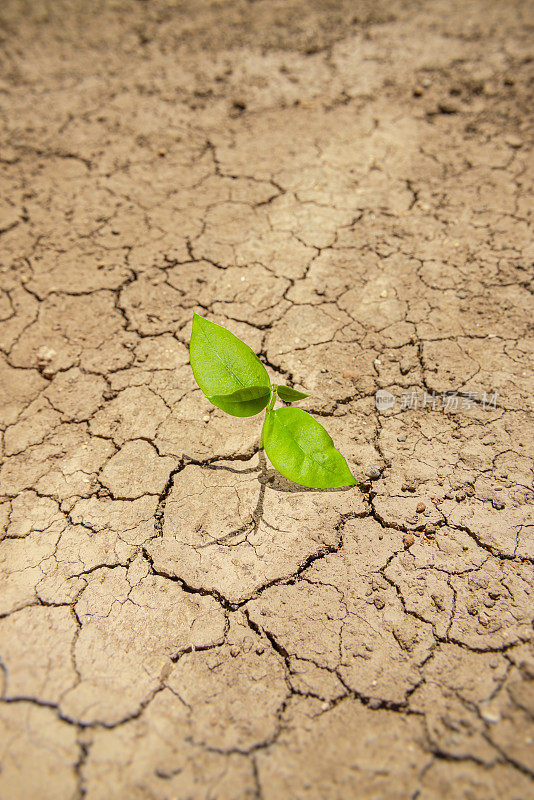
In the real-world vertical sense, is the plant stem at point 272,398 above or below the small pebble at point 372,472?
above

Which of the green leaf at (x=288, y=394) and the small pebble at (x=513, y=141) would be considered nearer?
the green leaf at (x=288, y=394)

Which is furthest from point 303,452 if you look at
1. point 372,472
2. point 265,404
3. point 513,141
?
point 513,141

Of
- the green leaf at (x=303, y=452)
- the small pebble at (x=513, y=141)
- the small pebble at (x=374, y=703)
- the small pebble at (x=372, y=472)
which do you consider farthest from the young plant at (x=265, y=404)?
the small pebble at (x=513, y=141)

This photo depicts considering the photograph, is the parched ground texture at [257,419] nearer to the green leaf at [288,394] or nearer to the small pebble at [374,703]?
the small pebble at [374,703]

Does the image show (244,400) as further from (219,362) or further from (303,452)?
(303,452)

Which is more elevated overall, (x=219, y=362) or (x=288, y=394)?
(x=219, y=362)

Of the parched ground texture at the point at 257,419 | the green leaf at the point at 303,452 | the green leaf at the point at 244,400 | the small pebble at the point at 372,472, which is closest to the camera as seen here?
the parched ground texture at the point at 257,419

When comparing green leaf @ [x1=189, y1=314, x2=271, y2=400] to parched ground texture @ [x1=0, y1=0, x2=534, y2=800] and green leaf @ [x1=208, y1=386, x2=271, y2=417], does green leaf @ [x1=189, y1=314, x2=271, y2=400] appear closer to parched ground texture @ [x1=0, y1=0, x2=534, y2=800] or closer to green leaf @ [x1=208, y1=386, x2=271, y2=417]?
green leaf @ [x1=208, y1=386, x2=271, y2=417]
